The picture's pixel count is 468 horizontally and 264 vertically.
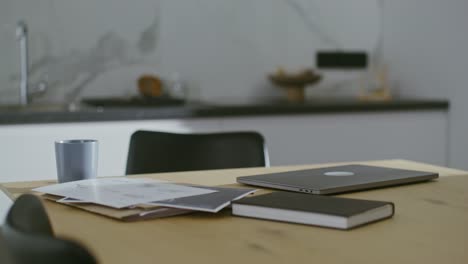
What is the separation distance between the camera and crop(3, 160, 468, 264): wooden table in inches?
39.8

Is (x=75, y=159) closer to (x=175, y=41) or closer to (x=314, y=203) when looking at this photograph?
(x=314, y=203)

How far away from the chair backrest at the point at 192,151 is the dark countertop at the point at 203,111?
722 millimetres

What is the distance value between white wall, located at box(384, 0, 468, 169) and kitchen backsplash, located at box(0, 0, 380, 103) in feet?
0.57

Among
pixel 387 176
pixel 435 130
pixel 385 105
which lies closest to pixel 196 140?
pixel 387 176

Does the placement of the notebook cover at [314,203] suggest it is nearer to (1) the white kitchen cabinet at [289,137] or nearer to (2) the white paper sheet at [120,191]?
(2) the white paper sheet at [120,191]

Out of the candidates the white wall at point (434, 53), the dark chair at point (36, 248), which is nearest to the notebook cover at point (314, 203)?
the dark chair at point (36, 248)

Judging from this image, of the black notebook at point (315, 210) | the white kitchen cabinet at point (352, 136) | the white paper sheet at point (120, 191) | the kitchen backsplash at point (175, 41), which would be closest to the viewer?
the black notebook at point (315, 210)

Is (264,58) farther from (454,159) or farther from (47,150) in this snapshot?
(47,150)

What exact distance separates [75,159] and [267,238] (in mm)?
598

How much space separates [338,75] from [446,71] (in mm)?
609

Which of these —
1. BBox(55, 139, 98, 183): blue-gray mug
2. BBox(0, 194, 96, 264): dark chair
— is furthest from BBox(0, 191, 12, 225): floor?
BBox(0, 194, 96, 264): dark chair

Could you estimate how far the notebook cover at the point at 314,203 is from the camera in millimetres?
1202

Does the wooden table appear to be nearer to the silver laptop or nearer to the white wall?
the silver laptop

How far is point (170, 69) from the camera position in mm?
3654
